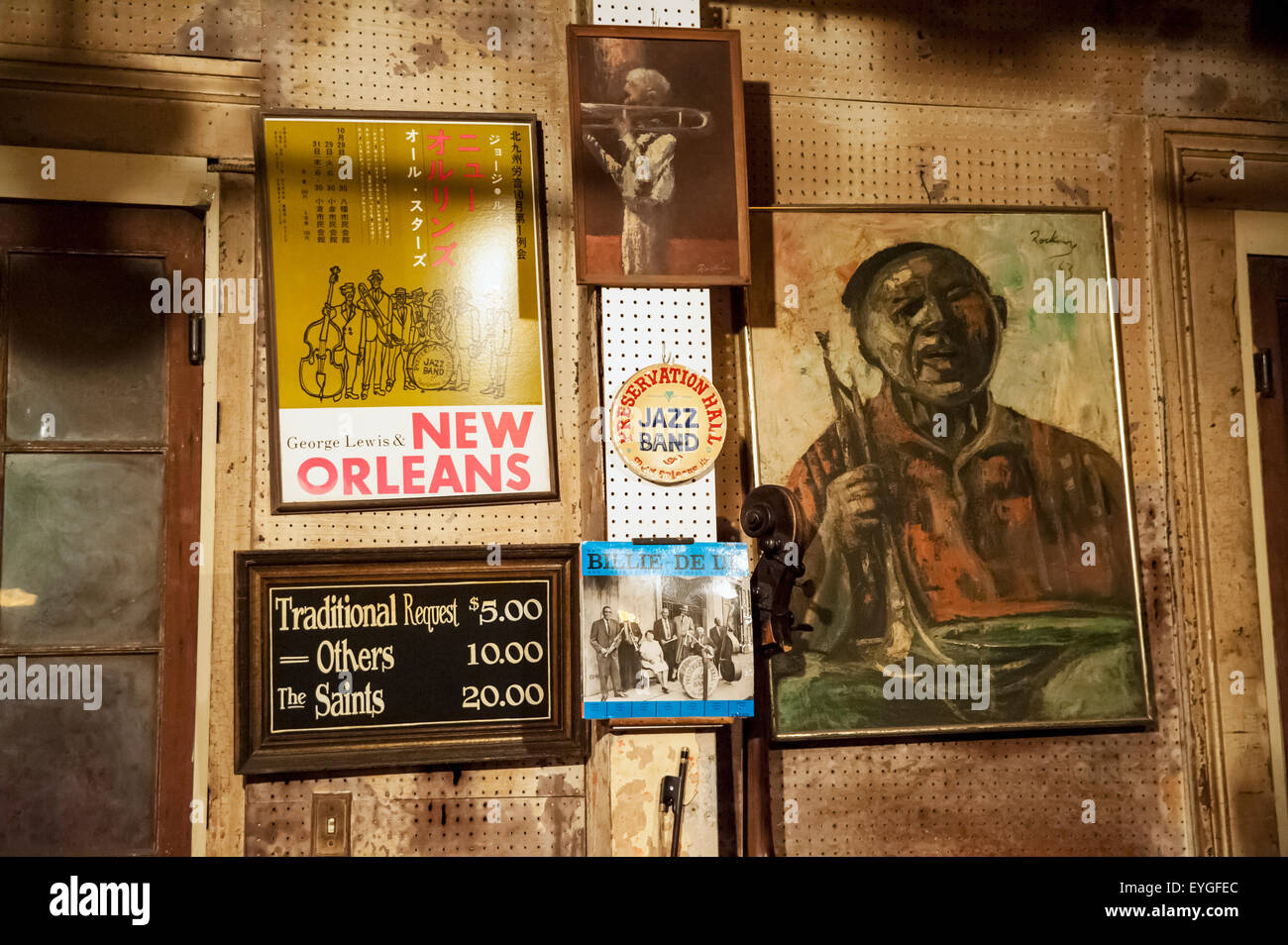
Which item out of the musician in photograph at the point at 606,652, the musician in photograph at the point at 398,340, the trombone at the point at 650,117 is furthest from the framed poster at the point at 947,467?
the musician in photograph at the point at 398,340

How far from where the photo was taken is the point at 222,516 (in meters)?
3.19

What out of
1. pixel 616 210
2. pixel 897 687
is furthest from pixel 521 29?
pixel 897 687

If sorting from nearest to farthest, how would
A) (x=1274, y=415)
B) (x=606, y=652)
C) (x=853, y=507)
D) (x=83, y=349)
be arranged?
(x=606, y=652)
(x=83, y=349)
(x=853, y=507)
(x=1274, y=415)

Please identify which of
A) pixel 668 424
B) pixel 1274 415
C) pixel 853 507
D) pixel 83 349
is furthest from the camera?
pixel 1274 415

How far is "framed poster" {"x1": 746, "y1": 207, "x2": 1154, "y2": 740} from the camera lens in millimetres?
3383

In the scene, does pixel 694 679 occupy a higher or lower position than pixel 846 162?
lower

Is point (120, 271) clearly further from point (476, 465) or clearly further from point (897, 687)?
point (897, 687)

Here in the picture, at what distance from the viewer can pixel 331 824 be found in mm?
3123

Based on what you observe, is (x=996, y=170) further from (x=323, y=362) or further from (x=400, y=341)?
(x=323, y=362)

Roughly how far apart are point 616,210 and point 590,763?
173 centimetres

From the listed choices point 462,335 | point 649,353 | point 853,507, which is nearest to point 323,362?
point 462,335

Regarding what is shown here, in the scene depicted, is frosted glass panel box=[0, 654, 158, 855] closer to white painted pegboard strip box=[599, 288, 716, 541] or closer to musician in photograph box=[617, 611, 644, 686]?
musician in photograph box=[617, 611, 644, 686]
